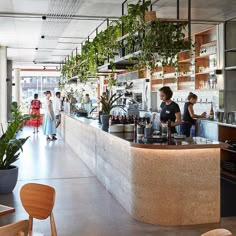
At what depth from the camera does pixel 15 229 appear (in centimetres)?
203

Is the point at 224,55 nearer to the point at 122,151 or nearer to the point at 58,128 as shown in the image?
the point at 122,151

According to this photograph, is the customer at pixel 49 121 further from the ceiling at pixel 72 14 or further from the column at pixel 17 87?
the column at pixel 17 87

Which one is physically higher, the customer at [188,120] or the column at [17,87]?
the column at [17,87]

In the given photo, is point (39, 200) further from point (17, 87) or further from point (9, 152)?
point (17, 87)

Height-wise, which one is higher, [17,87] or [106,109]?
[17,87]

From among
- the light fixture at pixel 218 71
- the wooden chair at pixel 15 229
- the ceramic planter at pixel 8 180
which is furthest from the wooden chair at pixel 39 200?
the light fixture at pixel 218 71

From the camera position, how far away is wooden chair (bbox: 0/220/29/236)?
78.1 inches

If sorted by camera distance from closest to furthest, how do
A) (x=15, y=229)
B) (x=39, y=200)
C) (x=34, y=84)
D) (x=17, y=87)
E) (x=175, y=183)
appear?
(x=15, y=229) < (x=39, y=200) < (x=175, y=183) < (x=17, y=87) < (x=34, y=84)

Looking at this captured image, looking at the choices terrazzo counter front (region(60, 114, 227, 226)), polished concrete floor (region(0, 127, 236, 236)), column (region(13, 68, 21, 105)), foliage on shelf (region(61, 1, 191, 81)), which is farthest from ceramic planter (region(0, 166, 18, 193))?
column (region(13, 68, 21, 105))

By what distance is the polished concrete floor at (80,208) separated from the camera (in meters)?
4.57

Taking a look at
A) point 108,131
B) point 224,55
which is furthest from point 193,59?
point 108,131

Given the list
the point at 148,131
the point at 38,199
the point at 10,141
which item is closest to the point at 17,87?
the point at 10,141

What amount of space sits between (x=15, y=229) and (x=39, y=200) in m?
0.71

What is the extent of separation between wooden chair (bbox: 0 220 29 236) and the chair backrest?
1.97 feet
